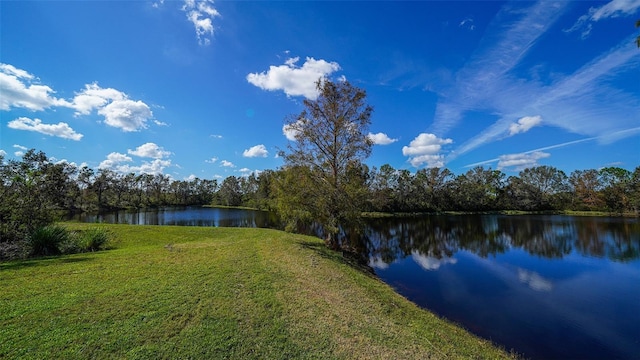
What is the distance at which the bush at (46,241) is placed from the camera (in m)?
11.7

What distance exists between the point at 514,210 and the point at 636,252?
69791 mm

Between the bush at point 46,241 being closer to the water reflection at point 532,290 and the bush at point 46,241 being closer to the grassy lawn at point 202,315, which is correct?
the grassy lawn at point 202,315

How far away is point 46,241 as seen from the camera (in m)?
11.9

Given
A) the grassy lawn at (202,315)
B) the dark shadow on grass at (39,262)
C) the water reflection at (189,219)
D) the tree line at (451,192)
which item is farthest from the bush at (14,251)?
the tree line at (451,192)

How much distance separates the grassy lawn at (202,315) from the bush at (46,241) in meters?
2.25

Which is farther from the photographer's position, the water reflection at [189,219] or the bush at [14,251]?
the water reflection at [189,219]

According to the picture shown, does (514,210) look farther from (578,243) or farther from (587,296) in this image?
(587,296)

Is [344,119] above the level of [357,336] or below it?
above

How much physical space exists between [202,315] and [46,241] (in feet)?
37.3

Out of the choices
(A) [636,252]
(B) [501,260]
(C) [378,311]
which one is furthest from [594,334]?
(A) [636,252]

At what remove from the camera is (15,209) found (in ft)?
44.7

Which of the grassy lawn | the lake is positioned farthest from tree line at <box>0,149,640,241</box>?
the grassy lawn

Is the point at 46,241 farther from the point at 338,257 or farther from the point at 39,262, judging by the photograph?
the point at 338,257

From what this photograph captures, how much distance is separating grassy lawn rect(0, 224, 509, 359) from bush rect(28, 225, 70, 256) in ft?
7.39
